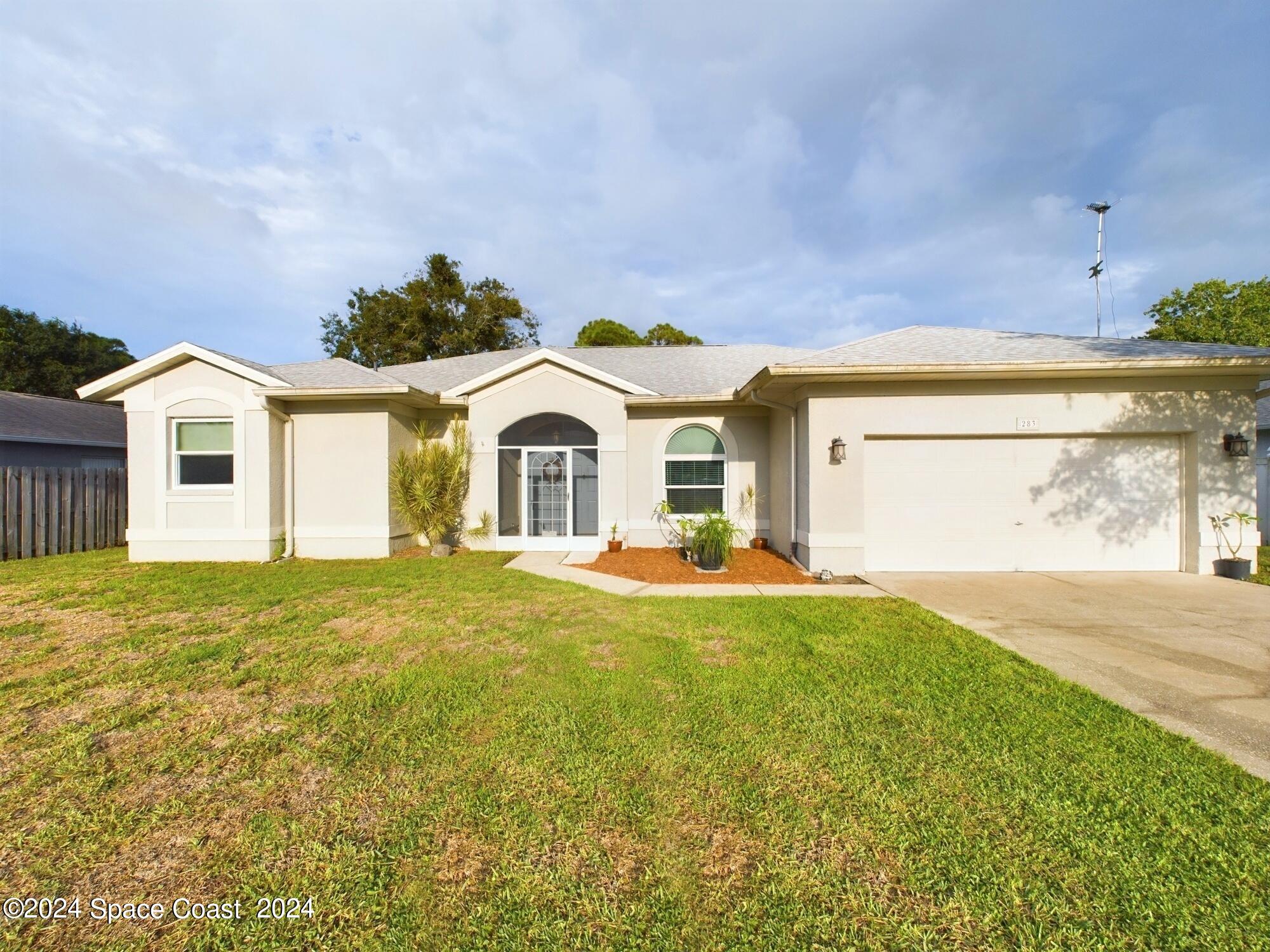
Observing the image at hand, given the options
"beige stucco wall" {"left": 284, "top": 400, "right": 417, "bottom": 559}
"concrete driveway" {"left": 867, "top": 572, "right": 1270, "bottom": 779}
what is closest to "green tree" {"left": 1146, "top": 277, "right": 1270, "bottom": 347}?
"concrete driveway" {"left": 867, "top": 572, "right": 1270, "bottom": 779}

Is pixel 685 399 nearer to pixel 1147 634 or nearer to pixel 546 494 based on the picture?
pixel 546 494

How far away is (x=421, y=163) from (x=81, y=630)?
13.9 meters

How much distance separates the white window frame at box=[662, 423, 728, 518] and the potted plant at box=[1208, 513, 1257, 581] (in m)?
8.05

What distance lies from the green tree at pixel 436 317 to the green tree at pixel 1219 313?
34.7 m

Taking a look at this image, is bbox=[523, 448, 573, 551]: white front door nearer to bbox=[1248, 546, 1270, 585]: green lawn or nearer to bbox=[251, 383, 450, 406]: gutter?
bbox=[251, 383, 450, 406]: gutter

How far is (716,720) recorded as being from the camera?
11.5 ft

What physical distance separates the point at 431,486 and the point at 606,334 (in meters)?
23.8

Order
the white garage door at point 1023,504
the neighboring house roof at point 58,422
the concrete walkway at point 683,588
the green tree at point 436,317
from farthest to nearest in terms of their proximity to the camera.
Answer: the green tree at point 436,317
the neighboring house roof at point 58,422
the white garage door at point 1023,504
the concrete walkway at point 683,588

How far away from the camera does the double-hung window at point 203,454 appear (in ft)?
33.6

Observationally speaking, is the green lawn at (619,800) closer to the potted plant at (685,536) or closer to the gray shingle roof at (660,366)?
the potted plant at (685,536)

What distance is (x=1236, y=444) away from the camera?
8.10 m

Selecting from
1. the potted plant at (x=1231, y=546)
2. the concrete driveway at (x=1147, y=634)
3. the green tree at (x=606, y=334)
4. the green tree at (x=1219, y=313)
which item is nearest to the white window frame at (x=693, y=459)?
the concrete driveway at (x=1147, y=634)

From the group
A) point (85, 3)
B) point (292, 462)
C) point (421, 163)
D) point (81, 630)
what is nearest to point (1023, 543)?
point (81, 630)

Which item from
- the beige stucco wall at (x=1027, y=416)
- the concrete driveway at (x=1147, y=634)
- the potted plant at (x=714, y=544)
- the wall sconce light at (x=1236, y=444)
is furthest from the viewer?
the potted plant at (x=714, y=544)
